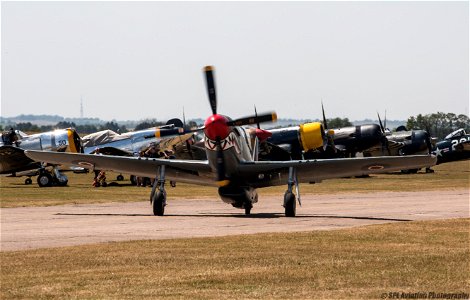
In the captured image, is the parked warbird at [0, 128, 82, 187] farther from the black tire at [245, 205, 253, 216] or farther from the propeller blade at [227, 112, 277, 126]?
the propeller blade at [227, 112, 277, 126]

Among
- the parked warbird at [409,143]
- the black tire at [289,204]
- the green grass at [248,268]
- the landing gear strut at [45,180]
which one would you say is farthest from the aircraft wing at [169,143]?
the green grass at [248,268]

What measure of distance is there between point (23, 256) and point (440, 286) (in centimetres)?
736

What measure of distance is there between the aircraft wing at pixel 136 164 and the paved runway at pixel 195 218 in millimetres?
1196

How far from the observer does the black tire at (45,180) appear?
48.6m

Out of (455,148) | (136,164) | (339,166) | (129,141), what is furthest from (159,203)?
(455,148)

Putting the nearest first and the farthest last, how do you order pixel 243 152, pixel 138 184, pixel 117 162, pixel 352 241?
pixel 352 241 < pixel 243 152 < pixel 117 162 < pixel 138 184

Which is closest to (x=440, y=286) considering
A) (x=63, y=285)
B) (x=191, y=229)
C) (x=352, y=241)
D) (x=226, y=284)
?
(x=226, y=284)

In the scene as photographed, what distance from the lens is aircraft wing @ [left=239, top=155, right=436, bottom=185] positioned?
26703mm

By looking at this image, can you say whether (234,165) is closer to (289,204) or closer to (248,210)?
(289,204)

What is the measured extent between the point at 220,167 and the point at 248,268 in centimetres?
1250

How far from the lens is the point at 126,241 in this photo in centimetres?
1867

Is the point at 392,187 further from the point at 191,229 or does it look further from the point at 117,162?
the point at 191,229

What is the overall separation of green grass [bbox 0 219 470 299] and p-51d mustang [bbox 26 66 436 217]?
6.68 meters

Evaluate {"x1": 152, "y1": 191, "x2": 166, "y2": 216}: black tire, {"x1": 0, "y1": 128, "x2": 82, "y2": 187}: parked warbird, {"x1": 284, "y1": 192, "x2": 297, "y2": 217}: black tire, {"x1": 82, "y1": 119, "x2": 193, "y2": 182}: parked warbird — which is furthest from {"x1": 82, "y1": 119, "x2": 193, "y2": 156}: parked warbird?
{"x1": 284, "y1": 192, "x2": 297, "y2": 217}: black tire
